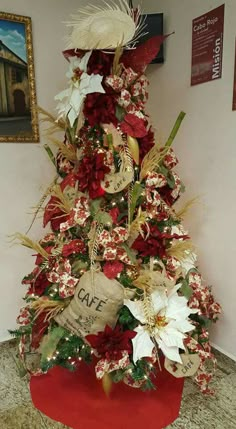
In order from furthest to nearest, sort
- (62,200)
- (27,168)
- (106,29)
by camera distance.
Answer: (27,168), (62,200), (106,29)

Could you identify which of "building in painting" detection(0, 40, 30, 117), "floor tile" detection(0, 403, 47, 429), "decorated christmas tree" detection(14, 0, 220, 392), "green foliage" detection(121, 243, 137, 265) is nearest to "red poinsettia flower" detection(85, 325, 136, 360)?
"decorated christmas tree" detection(14, 0, 220, 392)

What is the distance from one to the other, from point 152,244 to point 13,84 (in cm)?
114

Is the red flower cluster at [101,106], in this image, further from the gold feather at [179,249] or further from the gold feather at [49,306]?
the gold feather at [49,306]

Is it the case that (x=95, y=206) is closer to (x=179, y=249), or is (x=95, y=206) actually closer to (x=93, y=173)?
(x=93, y=173)

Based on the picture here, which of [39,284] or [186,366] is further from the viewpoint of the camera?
[39,284]

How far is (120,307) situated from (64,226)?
40cm

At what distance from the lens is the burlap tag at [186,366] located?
1208 millimetres

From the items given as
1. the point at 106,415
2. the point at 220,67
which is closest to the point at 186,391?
the point at 106,415

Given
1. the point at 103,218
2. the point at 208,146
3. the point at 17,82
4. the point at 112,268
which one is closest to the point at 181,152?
the point at 208,146

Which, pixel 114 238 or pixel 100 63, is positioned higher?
pixel 100 63

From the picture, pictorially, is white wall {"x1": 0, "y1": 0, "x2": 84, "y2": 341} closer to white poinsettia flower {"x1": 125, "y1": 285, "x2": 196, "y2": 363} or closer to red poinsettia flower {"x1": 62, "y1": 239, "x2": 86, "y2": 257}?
red poinsettia flower {"x1": 62, "y1": 239, "x2": 86, "y2": 257}

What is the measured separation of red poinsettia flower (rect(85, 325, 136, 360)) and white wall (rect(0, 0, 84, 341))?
2.65 feet

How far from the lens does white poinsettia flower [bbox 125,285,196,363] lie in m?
1.17

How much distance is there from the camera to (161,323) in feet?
3.94
